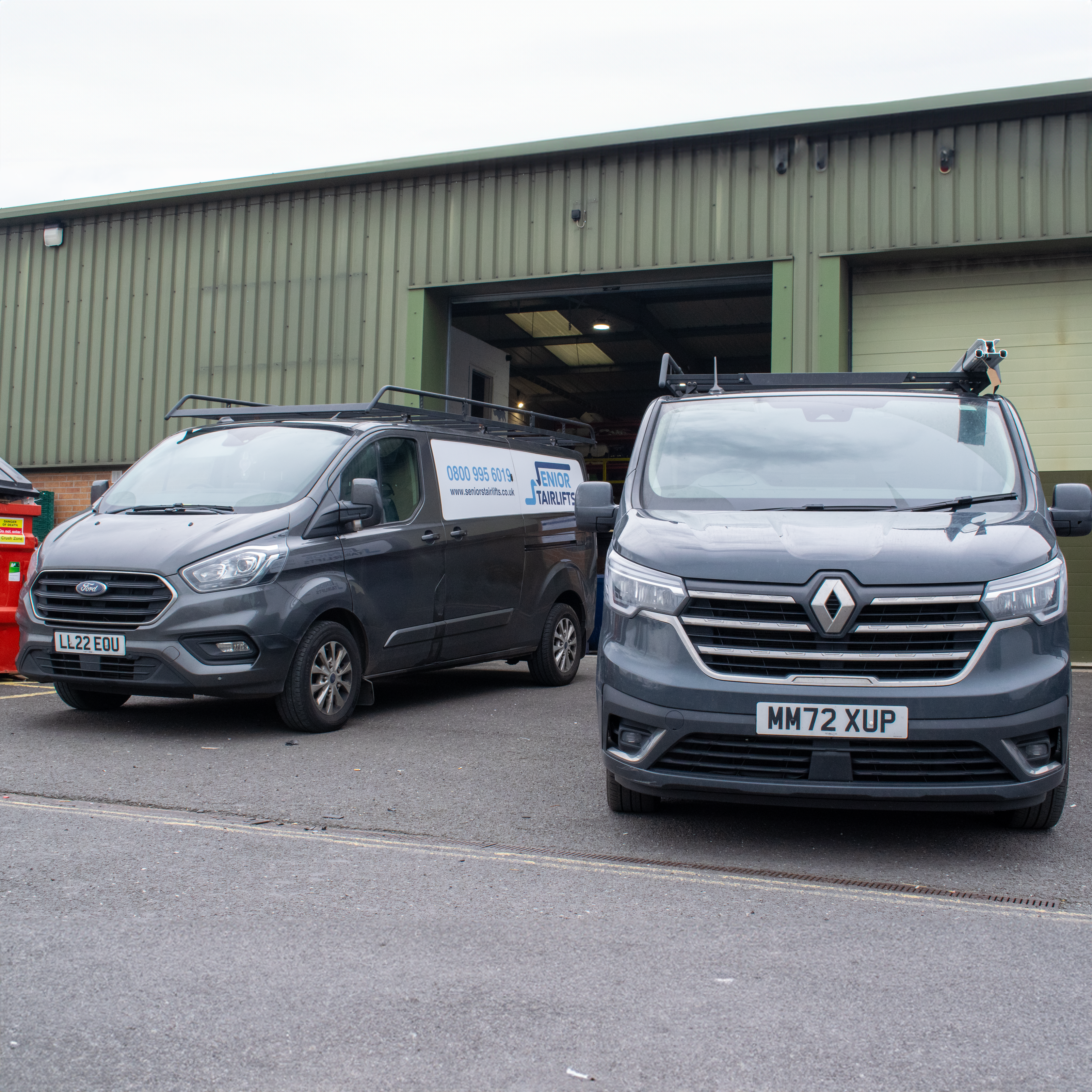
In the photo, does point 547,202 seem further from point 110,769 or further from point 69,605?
point 110,769

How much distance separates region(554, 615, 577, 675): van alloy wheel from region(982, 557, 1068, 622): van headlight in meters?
5.56

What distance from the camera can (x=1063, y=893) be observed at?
3893 millimetres

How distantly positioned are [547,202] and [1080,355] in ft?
20.5

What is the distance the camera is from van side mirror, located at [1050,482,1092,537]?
16.3 ft

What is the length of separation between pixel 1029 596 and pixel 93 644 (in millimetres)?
4895

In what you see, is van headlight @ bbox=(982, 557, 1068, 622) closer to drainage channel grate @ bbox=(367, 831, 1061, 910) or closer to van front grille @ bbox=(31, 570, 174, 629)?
drainage channel grate @ bbox=(367, 831, 1061, 910)

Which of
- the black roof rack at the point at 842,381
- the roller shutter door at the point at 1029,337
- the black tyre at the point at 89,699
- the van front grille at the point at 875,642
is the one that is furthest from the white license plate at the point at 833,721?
the roller shutter door at the point at 1029,337

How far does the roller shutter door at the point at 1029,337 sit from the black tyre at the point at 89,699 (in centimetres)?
863

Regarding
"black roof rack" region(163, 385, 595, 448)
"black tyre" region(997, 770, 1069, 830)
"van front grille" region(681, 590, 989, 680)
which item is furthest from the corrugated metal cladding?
"van front grille" region(681, 590, 989, 680)

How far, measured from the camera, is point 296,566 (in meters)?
6.61

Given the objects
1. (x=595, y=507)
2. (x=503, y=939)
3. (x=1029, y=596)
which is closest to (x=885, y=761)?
(x=1029, y=596)

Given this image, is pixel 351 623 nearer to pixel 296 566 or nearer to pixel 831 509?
pixel 296 566

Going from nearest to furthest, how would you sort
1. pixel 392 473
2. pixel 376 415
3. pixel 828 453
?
pixel 828 453, pixel 392 473, pixel 376 415

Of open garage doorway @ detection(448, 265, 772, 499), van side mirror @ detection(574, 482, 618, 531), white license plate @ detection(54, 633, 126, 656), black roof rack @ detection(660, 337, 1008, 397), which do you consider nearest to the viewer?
van side mirror @ detection(574, 482, 618, 531)
